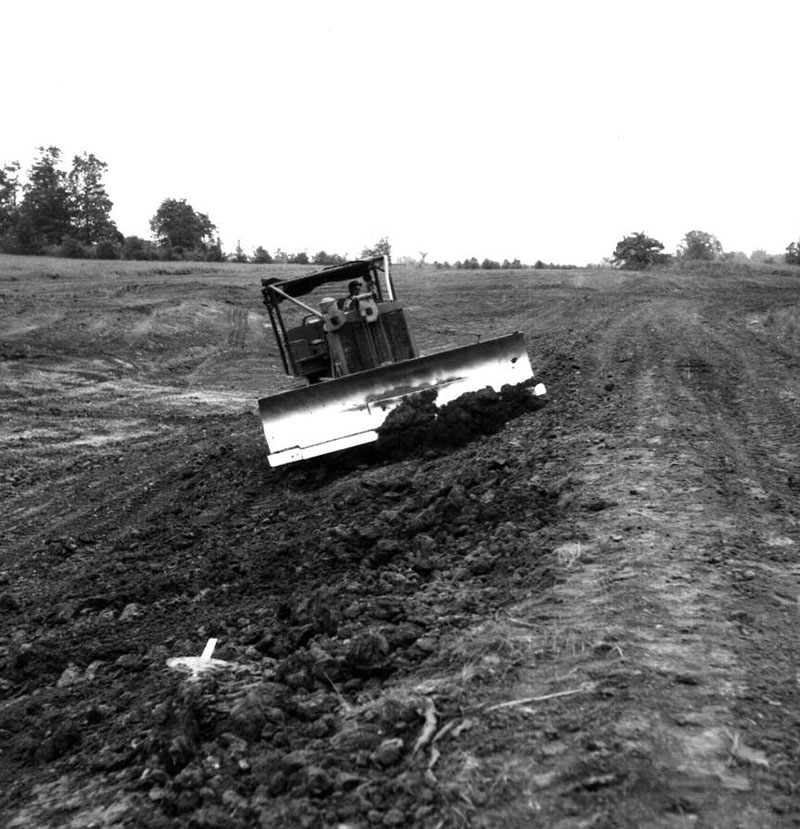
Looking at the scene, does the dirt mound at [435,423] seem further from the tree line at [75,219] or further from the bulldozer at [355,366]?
the tree line at [75,219]

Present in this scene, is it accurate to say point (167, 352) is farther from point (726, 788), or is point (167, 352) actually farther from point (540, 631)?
point (726, 788)

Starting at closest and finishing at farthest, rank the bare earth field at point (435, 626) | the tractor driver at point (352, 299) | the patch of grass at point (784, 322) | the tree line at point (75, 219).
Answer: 1. the bare earth field at point (435, 626)
2. the tractor driver at point (352, 299)
3. the patch of grass at point (784, 322)
4. the tree line at point (75, 219)

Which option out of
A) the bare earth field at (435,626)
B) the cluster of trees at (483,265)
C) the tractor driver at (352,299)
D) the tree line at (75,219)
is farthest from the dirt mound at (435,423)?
the tree line at (75,219)

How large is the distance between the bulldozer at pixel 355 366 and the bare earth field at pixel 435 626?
400mm

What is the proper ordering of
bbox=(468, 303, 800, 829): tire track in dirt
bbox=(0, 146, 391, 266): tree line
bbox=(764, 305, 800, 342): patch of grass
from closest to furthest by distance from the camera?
1. bbox=(468, 303, 800, 829): tire track in dirt
2. bbox=(764, 305, 800, 342): patch of grass
3. bbox=(0, 146, 391, 266): tree line

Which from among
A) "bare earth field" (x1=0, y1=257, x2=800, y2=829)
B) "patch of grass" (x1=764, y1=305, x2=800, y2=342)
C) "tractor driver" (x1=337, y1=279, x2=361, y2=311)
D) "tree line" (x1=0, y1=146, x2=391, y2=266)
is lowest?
"patch of grass" (x1=764, y1=305, x2=800, y2=342)

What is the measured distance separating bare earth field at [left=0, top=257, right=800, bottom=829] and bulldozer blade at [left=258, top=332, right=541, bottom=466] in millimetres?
288

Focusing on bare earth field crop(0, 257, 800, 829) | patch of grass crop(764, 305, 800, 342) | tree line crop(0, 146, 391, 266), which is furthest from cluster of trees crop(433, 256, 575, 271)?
bare earth field crop(0, 257, 800, 829)

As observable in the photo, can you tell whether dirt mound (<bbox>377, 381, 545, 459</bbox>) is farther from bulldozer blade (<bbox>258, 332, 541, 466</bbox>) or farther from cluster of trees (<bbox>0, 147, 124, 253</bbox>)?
cluster of trees (<bbox>0, 147, 124, 253</bbox>)

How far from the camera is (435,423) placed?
7309 millimetres

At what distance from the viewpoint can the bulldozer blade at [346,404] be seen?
23.9 feet

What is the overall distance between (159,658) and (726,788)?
2788mm

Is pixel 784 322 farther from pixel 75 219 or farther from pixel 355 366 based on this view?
pixel 75 219

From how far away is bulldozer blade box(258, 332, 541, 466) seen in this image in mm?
7273
